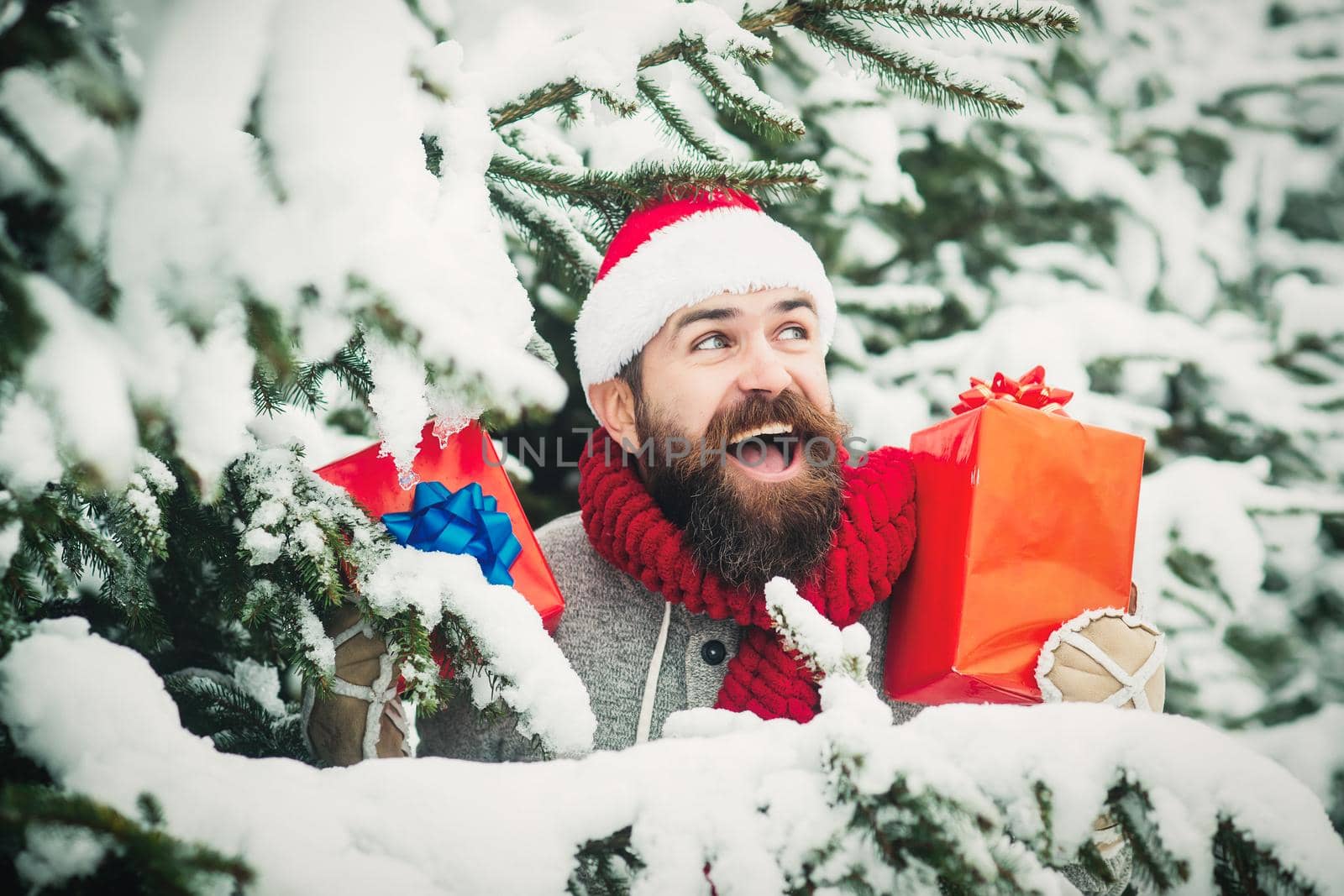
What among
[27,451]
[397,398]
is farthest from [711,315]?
[27,451]

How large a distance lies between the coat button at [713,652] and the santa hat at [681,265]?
663mm

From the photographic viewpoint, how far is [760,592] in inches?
69.4

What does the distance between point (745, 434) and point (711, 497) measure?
0.15 meters

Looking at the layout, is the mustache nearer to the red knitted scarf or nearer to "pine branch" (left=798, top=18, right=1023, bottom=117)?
the red knitted scarf

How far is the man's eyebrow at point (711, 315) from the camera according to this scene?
1.85 metres

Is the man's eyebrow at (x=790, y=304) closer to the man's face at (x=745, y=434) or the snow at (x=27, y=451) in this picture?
the man's face at (x=745, y=434)

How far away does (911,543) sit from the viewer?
1.75 meters

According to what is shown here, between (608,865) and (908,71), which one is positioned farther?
(908,71)

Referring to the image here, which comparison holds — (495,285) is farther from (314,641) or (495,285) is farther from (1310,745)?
(1310,745)

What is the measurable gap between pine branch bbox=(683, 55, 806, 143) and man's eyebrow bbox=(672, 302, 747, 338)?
20.7 inches

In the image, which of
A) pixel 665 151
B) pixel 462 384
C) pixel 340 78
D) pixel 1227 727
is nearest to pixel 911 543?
pixel 665 151

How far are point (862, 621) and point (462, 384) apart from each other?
137cm

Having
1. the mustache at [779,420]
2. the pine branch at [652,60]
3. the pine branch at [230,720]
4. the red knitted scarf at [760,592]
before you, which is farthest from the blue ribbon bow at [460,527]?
the pine branch at [652,60]

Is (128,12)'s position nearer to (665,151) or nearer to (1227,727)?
(665,151)
